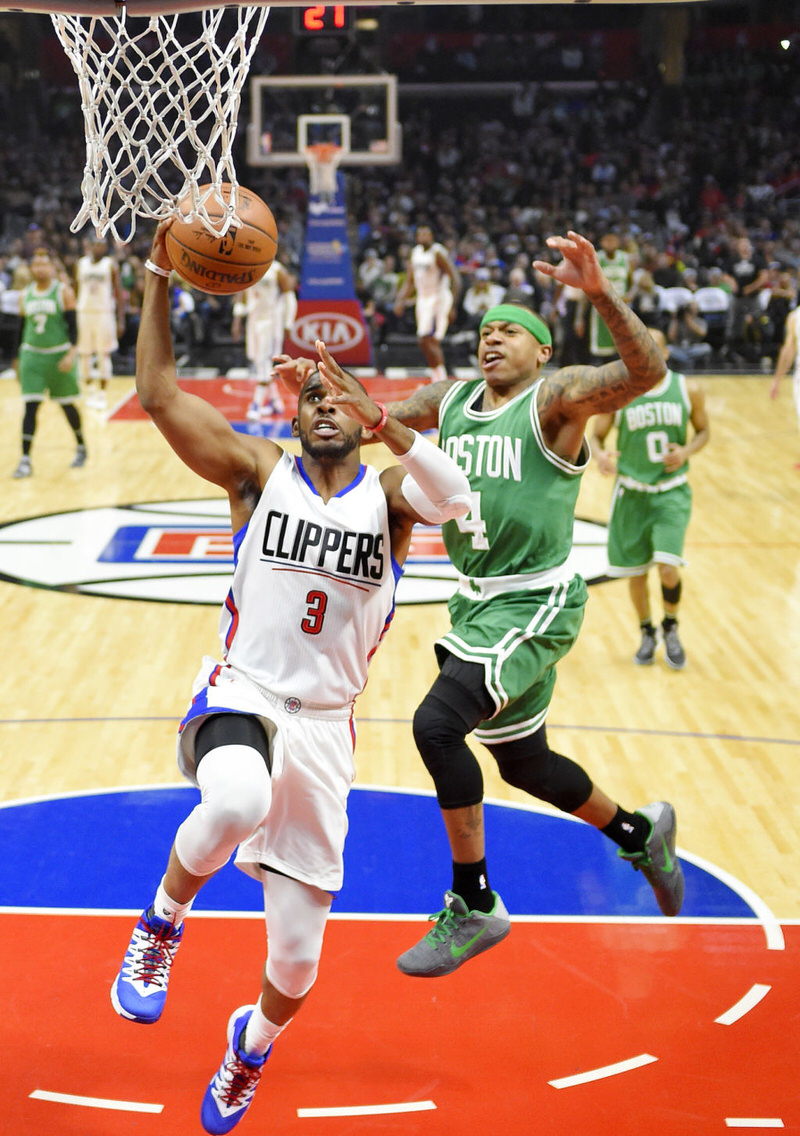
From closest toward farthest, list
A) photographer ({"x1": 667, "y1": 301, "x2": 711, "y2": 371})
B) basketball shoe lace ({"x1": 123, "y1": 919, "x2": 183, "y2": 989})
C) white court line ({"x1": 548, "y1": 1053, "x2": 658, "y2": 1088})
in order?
1. basketball shoe lace ({"x1": 123, "y1": 919, "x2": 183, "y2": 989})
2. white court line ({"x1": 548, "y1": 1053, "x2": 658, "y2": 1088})
3. photographer ({"x1": 667, "y1": 301, "x2": 711, "y2": 371})

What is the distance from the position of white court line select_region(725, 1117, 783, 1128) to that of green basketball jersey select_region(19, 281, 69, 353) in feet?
31.7

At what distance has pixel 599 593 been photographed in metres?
9.06

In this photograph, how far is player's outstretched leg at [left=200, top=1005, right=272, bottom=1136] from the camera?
340 cm

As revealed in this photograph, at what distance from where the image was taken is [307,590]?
3.62 meters

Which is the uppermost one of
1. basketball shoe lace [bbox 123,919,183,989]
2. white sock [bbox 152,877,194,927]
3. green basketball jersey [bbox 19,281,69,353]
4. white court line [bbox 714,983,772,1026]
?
green basketball jersey [bbox 19,281,69,353]

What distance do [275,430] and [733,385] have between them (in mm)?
7464

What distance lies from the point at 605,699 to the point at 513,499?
9.55 ft

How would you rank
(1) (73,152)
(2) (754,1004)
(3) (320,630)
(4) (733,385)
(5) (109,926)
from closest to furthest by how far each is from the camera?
(3) (320,630) < (2) (754,1004) < (5) (109,926) < (4) (733,385) < (1) (73,152)

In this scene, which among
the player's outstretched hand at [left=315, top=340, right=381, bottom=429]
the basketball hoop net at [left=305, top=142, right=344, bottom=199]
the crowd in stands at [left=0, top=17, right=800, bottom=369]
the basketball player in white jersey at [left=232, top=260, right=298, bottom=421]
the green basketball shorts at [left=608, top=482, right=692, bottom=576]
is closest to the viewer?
the player's outstretched hand at [left=315, top=340, right=381, bottom=429]

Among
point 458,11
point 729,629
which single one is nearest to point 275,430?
point 729,629

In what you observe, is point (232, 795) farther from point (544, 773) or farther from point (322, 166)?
point (322, 166)

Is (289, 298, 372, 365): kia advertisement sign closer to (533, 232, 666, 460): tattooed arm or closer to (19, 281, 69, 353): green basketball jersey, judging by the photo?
(19, 281, 69, 353): green basketball jersey

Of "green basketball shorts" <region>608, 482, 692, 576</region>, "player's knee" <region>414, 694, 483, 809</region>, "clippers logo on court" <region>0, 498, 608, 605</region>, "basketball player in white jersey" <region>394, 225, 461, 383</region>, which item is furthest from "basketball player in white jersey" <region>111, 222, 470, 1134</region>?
"basketball player in white jersey" <region>394, 225, 461, 383</region>

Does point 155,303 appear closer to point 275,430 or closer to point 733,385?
point 275,430
